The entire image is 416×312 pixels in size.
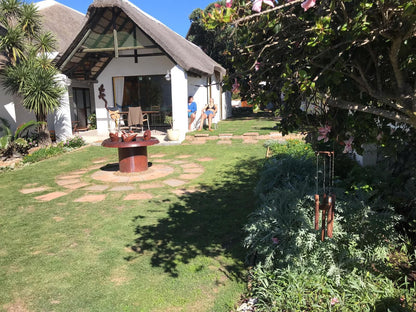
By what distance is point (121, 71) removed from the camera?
15.5m

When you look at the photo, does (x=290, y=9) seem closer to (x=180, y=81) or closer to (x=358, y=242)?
(x=358, y=242)

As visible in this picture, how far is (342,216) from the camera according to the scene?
131 inches

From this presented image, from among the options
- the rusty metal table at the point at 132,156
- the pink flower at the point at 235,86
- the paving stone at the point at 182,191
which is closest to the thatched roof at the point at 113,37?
the rusty metal table at the point at 132,156

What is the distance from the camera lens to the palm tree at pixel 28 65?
11.1 m

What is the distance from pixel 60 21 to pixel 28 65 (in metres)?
9.64

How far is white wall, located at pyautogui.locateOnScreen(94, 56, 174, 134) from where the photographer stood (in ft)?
50.0

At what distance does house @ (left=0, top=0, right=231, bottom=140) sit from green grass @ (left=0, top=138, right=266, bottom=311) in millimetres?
6938

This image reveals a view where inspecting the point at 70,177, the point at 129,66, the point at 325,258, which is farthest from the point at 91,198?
the point at 129,66

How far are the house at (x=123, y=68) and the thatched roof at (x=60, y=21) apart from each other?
0.11m

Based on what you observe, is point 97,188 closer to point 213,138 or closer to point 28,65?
point 213,138

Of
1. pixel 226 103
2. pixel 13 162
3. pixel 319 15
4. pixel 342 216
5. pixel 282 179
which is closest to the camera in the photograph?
pixel 319 15

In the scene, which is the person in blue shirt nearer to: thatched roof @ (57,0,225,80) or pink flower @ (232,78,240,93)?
thatched roof @ (57,0,225,80)

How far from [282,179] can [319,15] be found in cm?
348

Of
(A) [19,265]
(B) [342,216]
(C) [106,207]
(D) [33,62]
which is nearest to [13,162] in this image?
(D) [33,62]
